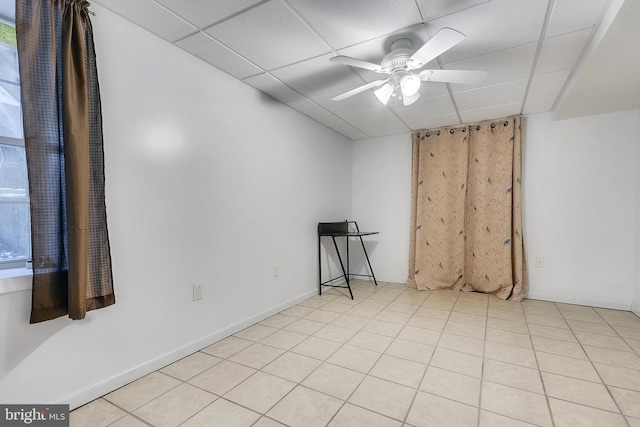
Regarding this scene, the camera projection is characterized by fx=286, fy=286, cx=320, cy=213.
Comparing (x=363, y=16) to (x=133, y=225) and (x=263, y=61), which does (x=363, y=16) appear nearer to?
(x=263, y=61)

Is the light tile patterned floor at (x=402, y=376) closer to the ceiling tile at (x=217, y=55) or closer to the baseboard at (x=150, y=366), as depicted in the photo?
the baseboard at (x=150, y=366)

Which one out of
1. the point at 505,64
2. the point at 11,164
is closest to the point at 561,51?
the point at 505,64

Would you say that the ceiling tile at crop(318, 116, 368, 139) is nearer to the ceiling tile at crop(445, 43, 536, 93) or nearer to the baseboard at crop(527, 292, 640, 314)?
the ceiling tile at crop(445, 43, 536, 93)

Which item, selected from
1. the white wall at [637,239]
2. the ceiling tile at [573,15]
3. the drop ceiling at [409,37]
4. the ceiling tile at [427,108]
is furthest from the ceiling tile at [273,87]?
the white wall at [637,239]

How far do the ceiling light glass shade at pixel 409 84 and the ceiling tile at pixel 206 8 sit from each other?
1015mm

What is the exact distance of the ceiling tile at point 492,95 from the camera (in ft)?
8.57

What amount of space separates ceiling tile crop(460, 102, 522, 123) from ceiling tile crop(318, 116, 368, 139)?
1337 mm

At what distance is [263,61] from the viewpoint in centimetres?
219

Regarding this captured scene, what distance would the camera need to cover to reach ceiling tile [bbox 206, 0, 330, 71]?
1.69 m

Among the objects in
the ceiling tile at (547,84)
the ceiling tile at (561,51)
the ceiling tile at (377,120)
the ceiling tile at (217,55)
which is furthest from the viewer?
the ceiling tile at (377,120)

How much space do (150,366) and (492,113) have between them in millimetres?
4020

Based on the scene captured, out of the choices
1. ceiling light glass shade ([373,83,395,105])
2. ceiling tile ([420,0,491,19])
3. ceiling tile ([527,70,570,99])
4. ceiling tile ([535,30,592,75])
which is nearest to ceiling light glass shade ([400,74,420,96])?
ceiling light glass shade ([373,83,395,105])

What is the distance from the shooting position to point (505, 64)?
7.22 feet

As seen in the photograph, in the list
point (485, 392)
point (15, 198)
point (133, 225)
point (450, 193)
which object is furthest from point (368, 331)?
point (15, 198)
